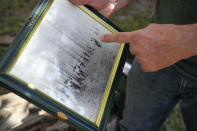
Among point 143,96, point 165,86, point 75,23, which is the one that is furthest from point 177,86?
point 75,23

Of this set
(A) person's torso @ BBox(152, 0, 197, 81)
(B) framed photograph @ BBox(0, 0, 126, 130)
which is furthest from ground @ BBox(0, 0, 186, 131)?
(B) framed photograph @ BBox(0, 0, 126, 130)

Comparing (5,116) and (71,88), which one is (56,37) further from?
(5,116)

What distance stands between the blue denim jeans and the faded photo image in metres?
0.45

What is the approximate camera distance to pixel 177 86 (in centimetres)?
130

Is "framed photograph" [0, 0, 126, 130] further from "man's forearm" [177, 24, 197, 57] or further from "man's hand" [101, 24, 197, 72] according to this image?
"man's forearm" [177, 24, 197, 57]

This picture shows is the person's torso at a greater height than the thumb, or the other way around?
the thumb

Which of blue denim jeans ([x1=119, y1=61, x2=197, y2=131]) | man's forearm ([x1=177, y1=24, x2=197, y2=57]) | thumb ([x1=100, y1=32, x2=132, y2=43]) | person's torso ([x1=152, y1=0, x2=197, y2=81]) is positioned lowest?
blue denim jeans ([x1=119, y1=61, x2=197, y2=131])

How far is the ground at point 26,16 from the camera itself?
7.18 feet

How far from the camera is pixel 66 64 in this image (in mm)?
773

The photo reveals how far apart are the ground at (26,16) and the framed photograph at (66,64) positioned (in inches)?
40.7

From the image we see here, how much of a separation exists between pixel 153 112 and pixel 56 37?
943mm

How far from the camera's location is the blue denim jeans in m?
1.29

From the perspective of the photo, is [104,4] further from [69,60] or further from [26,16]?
[26,16]

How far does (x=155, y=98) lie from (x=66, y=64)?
0.81 m
